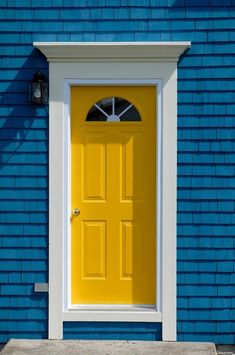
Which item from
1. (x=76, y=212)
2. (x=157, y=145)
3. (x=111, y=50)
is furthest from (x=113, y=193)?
(x=111, y=50)

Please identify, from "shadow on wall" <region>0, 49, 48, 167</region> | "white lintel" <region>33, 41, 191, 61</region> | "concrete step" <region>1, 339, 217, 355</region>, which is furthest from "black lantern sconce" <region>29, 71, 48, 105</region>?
"concrete step" <region>1, 339, 217, 355</region>

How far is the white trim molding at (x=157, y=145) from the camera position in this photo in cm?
574

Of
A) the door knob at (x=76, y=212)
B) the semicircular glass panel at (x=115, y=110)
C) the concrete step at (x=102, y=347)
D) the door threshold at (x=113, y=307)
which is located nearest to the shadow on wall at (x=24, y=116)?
the semicircular glass panel at (x=115, y=110)

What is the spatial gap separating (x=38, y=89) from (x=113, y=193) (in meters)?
1.17

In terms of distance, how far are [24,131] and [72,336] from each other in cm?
192

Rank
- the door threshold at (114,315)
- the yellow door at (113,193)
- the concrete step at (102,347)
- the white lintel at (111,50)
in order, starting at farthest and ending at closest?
the yellow door at (113,193)
the door threshold at (114,315)
the white lintel at (111,50)
the concrete step at (102,347)

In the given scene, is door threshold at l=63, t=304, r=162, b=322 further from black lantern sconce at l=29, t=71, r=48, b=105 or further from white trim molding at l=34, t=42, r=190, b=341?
black lantern sconce at l=29, t=71, r=48, b=105

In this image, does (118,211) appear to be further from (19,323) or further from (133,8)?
(133,8)

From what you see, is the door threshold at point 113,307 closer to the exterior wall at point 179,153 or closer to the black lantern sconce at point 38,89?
the exterior wall at point 179,153

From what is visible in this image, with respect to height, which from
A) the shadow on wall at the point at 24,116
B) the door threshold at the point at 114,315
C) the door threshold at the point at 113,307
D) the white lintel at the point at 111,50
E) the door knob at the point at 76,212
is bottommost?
the door threshold at the point at 114,315

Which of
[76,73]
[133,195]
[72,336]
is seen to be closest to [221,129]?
[133,195]

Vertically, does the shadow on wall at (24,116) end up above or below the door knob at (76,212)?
above

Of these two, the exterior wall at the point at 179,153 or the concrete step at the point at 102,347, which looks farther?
the exterior wall at the point at 179,153

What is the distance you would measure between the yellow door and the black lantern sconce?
0.89 feet
